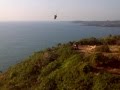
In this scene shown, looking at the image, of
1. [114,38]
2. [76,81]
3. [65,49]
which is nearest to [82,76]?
[76,81]

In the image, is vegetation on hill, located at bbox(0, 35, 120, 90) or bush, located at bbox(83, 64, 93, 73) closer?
vegetation on hill, located at bbox(0, 35, 120, 90)

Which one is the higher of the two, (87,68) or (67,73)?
(87,68)

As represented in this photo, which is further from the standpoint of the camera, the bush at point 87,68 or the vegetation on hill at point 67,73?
the bush at point 87,68

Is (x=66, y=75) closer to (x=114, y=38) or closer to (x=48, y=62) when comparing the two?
(x=48, y=62)

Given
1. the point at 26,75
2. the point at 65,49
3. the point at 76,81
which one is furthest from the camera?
the point at 65,49

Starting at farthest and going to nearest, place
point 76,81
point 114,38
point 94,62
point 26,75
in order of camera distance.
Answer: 1. point 114,38
2. point 26,75
3. point 94,62
4. point 76,81

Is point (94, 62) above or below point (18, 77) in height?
above

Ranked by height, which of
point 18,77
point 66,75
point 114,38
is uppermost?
point 114,38

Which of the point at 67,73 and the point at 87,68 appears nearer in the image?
the point at 87,68
